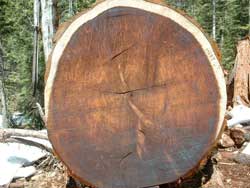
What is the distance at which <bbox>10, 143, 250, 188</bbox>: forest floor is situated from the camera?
13.4ft

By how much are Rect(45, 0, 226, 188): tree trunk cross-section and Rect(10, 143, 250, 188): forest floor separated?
3.85 ft

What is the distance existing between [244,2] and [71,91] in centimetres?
3394

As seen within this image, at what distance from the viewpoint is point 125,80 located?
293 centimetres

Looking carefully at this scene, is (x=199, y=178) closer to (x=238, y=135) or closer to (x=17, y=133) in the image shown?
(x=238, y=135)

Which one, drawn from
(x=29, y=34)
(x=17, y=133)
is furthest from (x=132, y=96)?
(x=29, y=34)

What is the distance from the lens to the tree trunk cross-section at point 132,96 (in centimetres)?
286

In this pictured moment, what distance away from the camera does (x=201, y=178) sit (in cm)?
415

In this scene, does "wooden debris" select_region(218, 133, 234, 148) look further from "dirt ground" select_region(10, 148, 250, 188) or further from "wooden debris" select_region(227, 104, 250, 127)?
"dirt ground" select_region(10, 148, 250, 188)

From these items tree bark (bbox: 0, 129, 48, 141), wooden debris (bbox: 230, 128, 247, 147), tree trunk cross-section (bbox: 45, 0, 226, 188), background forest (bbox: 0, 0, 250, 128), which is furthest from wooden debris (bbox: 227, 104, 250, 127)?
tree trunk cross-section (bbox: 45, 0, 226, 188)

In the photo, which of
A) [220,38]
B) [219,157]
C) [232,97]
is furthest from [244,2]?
[219,157]

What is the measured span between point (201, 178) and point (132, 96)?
1.66 metres

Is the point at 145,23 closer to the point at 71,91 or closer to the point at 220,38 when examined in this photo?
the point at 71,91

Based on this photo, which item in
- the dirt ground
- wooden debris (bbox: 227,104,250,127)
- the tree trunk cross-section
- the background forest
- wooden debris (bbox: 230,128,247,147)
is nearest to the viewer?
the tree trunk cross-section

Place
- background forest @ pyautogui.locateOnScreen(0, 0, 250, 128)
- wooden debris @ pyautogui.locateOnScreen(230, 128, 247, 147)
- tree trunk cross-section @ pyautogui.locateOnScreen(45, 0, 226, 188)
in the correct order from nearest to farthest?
tree trunk cross-section @ pyautogui.locateOnScreen(45, 0, 226, 188) < wooden debris @ pyautogui.locateOnScreen(230, 128, 247, 147) < background forest @ pyautogui.locateOnScreen(0, 0, 250, 128)
